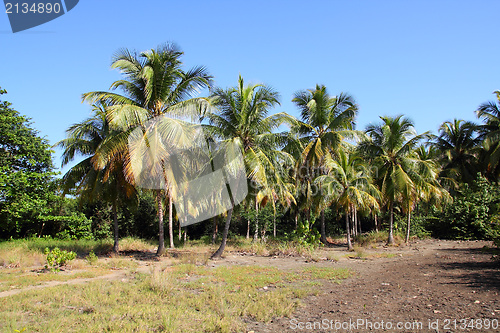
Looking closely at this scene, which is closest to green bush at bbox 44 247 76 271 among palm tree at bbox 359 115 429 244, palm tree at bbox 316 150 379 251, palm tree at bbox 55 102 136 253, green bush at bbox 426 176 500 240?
palm tree at bbox 55 102 136 253

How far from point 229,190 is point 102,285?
7755 mm

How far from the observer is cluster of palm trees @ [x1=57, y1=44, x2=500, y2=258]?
14.0 meters

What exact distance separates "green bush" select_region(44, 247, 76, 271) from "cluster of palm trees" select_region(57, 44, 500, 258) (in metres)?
3.35

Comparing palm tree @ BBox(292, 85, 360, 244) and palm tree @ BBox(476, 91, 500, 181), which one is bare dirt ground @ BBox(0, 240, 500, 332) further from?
palm tree @ BBox(476, 91, 500, 181)

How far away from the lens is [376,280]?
30.3 feet

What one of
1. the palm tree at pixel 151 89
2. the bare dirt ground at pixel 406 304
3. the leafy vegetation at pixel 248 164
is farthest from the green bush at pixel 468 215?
the palm tree at pixel 151 89

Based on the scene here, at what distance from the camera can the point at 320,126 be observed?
791 inches

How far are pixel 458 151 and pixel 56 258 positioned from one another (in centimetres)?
3071

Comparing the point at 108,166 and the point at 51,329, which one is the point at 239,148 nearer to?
the point at 108,166

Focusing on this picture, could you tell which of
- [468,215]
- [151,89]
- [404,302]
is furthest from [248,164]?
[468,215]

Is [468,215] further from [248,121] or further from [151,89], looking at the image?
[151,89]

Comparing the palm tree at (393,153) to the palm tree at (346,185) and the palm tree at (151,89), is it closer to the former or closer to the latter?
the palm tree at (346,185)

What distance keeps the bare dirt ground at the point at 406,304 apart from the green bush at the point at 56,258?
8138mm

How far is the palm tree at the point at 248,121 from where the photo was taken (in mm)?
14578
